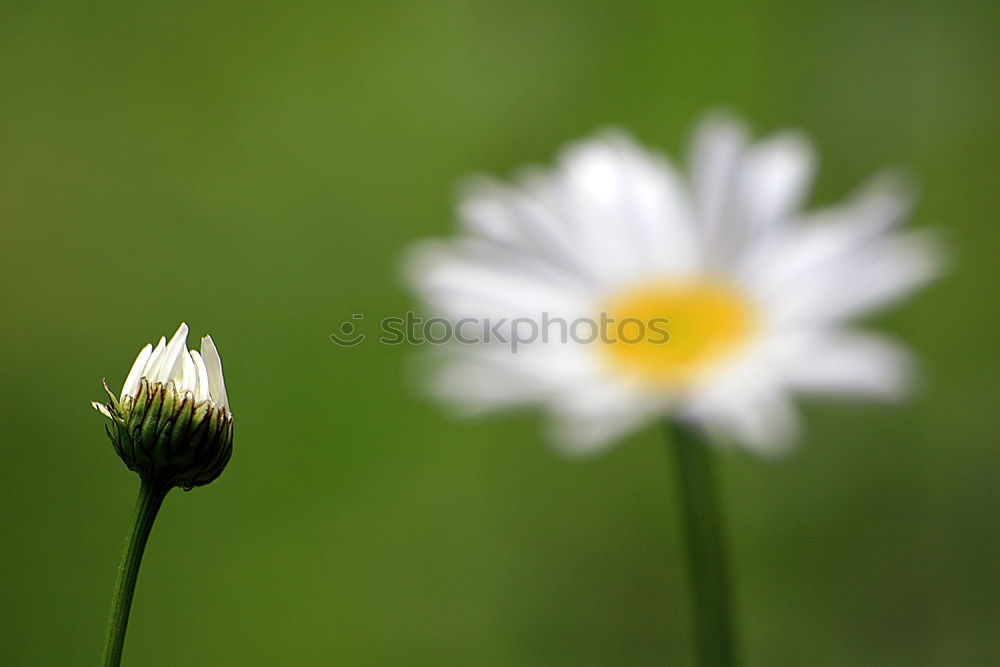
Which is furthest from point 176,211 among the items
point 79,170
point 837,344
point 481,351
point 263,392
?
point 837,344

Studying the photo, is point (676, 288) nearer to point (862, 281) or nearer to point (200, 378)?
point (862, 281)

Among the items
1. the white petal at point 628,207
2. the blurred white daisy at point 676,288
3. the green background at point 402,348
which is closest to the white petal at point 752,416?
the blurred white daisy at point 676,288

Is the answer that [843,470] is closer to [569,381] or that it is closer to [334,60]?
[569,381]

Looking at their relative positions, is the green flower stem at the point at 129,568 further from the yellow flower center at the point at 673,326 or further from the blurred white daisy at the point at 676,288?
the yellow flower center at the point at 673,326

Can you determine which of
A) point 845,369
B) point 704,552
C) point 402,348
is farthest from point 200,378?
point 402,348

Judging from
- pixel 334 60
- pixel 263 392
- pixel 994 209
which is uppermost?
pixel 334 60
